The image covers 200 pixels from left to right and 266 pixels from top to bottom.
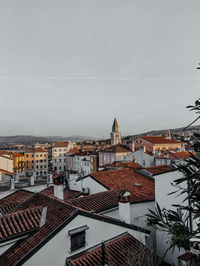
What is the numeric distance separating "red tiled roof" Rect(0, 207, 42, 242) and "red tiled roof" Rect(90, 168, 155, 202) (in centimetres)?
606

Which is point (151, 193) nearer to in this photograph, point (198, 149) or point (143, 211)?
point (143, 211)

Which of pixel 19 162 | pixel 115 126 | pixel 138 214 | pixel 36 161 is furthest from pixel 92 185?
pixel 115 126

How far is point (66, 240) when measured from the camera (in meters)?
6.35

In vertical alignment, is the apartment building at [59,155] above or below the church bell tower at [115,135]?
below

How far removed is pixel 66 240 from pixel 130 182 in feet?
29.1

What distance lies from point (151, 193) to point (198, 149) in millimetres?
9516

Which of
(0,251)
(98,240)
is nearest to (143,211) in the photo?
(98,240)

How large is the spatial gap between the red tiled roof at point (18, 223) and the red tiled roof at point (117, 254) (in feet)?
5.83

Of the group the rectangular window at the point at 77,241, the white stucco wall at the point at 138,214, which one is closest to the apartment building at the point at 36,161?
the white stucco wall at the point at 138,214

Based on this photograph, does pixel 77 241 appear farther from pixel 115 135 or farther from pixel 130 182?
pixel 115 135

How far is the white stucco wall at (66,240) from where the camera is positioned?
584 cm

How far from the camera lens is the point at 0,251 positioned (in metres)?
6.08

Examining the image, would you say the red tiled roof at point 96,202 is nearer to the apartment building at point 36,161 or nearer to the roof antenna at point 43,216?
the roof antenna at point 43,216

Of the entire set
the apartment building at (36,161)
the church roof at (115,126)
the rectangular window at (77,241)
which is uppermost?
the church roof at (115,126)
